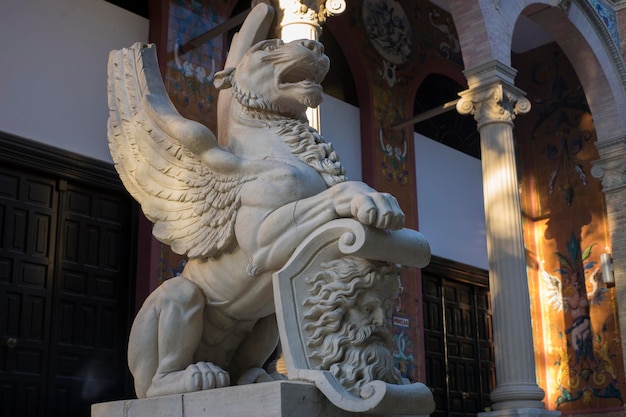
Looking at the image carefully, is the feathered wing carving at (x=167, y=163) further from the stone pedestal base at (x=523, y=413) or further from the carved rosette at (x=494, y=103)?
the carved rosette at (x=494, y=103)

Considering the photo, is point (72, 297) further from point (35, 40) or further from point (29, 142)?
point (35, 40)

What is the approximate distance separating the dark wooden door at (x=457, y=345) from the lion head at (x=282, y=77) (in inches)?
320

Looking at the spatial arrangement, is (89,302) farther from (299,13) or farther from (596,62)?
(596,62)

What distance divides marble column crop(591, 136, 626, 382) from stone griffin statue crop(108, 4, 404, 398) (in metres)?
8.29

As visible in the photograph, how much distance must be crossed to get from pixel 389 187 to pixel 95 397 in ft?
15.9

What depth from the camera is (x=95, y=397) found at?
7133 millimetres

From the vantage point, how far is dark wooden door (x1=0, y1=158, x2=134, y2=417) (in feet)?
22.1

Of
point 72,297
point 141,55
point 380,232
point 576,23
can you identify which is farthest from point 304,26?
point 576,23

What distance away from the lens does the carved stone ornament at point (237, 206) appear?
8.77 feet

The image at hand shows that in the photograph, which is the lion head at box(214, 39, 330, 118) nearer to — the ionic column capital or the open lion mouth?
the open lion mouth

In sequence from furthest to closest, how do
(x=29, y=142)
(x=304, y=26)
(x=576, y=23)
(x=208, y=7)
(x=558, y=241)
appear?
(x=558, y=241) → (x=576, y=23) → (x=208, y=7) → (x=29, y=142) → (x=304, y=26)

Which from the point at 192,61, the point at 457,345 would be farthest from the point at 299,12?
the point at 457,345

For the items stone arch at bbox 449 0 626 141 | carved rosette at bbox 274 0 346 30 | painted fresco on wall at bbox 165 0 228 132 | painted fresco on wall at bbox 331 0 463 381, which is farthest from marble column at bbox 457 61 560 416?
painted fresco on wall at bbox 165 0 228 132

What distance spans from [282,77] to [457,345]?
8.87 m
